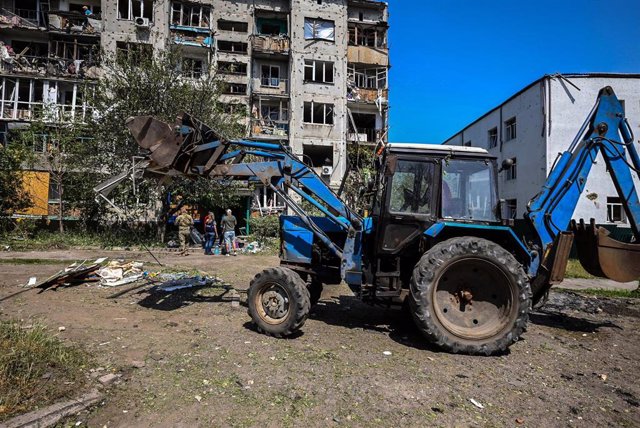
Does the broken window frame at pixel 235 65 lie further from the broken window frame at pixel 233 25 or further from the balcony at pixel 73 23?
the balcony at pixel 73 23

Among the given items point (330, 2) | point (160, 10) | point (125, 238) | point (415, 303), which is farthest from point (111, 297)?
point (330, 2)

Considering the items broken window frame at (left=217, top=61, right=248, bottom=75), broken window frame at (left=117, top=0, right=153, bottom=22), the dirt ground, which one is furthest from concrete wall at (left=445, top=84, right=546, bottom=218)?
broken window frame at (left=117, top=0, right=153, bottom=22)

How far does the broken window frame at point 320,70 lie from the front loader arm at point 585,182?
78.3ft

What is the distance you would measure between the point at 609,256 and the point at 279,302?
Answer: 556 centimetres

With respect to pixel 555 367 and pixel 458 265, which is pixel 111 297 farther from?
pixel 555 367

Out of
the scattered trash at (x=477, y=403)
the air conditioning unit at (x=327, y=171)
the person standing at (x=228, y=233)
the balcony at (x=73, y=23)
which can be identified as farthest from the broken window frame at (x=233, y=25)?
the scattered trash at (x=477, y=403)

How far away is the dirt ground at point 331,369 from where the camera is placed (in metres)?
3.31

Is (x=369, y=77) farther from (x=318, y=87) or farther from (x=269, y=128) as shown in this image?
(x=269, y=128)

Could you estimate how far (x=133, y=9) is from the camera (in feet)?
87.0

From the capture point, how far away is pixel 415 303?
4.79m

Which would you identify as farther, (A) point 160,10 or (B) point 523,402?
(A) point 160,10

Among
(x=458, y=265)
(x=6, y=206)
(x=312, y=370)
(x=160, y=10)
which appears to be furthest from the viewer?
(x=160, y=10)

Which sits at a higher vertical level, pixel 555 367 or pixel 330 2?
pixel 330 2

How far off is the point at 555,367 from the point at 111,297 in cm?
779
